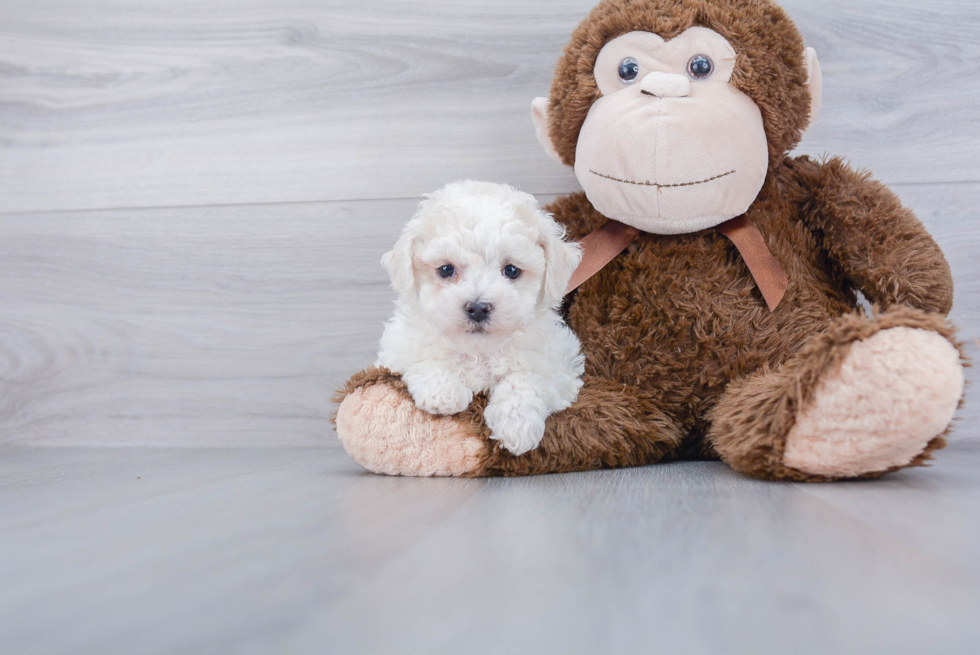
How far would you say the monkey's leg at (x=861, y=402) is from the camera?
73 centimetres

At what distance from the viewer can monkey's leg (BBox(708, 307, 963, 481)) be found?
0.73 metres

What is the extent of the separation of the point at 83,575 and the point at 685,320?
78cm

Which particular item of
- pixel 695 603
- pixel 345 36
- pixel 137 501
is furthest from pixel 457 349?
pixel 345 36

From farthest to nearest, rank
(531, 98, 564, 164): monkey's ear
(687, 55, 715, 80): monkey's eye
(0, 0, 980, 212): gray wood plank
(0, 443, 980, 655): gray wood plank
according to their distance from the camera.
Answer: (0, 0, 980, 212): gray wood plank → (531, 98, 564, 164): monkey's ear → (687, 55, 715, 80): monkey's eye → (0, 443, 980, 655): gray wood plank

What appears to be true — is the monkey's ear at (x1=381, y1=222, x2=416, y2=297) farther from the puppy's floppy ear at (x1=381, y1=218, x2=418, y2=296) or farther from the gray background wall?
the gray background wall

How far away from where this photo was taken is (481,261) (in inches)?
36.0

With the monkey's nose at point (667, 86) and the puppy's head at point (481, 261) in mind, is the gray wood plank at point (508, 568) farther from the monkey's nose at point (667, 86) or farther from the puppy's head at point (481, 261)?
the monkey's nose at point (667, 86)

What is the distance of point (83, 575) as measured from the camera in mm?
554

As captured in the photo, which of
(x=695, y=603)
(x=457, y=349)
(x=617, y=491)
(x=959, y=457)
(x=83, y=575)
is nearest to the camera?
(x=695, y=603)

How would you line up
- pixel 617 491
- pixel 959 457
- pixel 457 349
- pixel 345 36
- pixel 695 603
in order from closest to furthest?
pixel 695 603 → pixel 617 491 → pixel 457 349 → pixel 959 457 → pixel 345 36

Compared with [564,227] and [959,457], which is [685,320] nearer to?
[564,227]

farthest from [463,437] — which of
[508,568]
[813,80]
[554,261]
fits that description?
[813,80]

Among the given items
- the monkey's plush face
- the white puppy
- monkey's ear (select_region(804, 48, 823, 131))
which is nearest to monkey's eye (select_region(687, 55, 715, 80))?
the monkey's plush face

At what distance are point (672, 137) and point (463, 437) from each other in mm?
483
